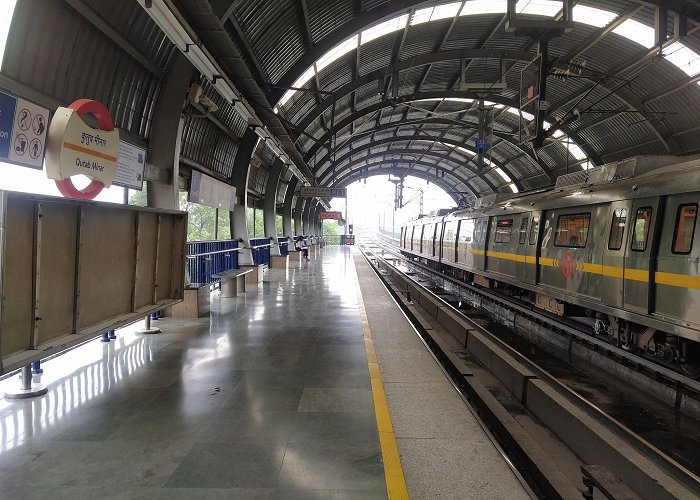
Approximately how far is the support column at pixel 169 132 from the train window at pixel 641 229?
26.6ft

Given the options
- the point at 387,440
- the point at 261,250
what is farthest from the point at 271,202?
the point at 387,440

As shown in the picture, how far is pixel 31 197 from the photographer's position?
358 cm

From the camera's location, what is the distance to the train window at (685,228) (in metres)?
5.50

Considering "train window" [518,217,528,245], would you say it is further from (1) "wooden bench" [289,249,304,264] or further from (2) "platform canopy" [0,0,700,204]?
(1) "wooden bench" [289,249,304,264]

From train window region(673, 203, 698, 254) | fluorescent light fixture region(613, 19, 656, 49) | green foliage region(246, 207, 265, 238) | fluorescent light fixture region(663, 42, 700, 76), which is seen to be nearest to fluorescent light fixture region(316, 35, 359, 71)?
green foliage region(246, 207, 265, 238)

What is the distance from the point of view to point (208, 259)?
12.1 meters

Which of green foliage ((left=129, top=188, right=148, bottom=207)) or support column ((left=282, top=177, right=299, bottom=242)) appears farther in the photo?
support column ((left=282, top=177, right=299, bottom=242))

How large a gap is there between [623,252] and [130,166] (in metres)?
8.44

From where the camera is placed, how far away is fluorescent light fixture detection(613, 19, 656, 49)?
1566cm

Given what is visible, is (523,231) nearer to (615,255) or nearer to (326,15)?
(615,255)

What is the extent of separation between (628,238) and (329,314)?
5.97 metres

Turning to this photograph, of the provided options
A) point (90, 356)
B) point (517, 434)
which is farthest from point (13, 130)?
point (517, 434)

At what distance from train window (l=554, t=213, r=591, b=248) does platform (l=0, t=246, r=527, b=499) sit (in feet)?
11.7

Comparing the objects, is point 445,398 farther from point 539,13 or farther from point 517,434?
point 539,13
